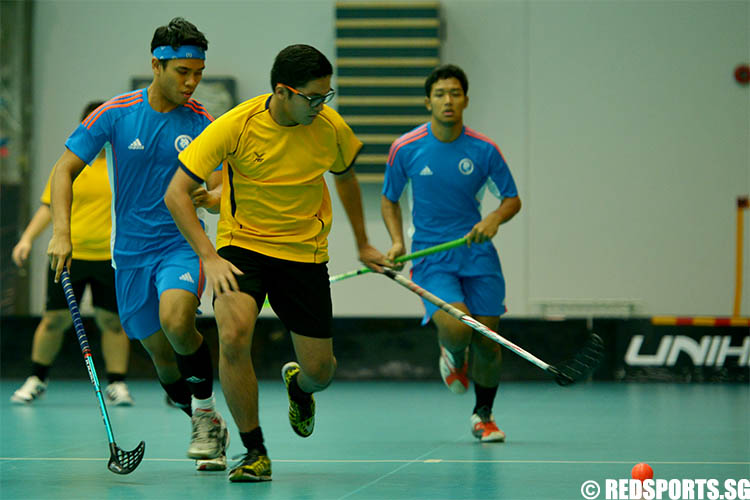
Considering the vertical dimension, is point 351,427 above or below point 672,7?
below

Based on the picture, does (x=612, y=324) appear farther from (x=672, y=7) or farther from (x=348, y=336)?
(x=672, y=7)

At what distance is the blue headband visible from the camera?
15.1 feet

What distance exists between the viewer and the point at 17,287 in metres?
10.8

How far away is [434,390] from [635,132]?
3535mm

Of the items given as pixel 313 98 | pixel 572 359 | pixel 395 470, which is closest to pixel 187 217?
pixel 313 98

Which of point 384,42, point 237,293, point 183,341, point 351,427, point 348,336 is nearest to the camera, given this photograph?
point 237,293

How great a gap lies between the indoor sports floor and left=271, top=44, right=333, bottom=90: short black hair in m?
1.49

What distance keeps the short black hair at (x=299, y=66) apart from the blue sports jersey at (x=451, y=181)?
6.03 ft

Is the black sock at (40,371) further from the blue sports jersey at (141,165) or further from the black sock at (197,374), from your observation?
the black sock at (197,374)

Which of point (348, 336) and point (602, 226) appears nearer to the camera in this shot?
point (348, 336)

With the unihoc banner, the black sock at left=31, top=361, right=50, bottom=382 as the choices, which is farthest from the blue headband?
the unihoc banner

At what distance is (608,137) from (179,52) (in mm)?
6766

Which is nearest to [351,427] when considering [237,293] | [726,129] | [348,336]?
[237,293]

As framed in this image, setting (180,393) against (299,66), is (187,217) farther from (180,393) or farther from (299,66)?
(180,393)
